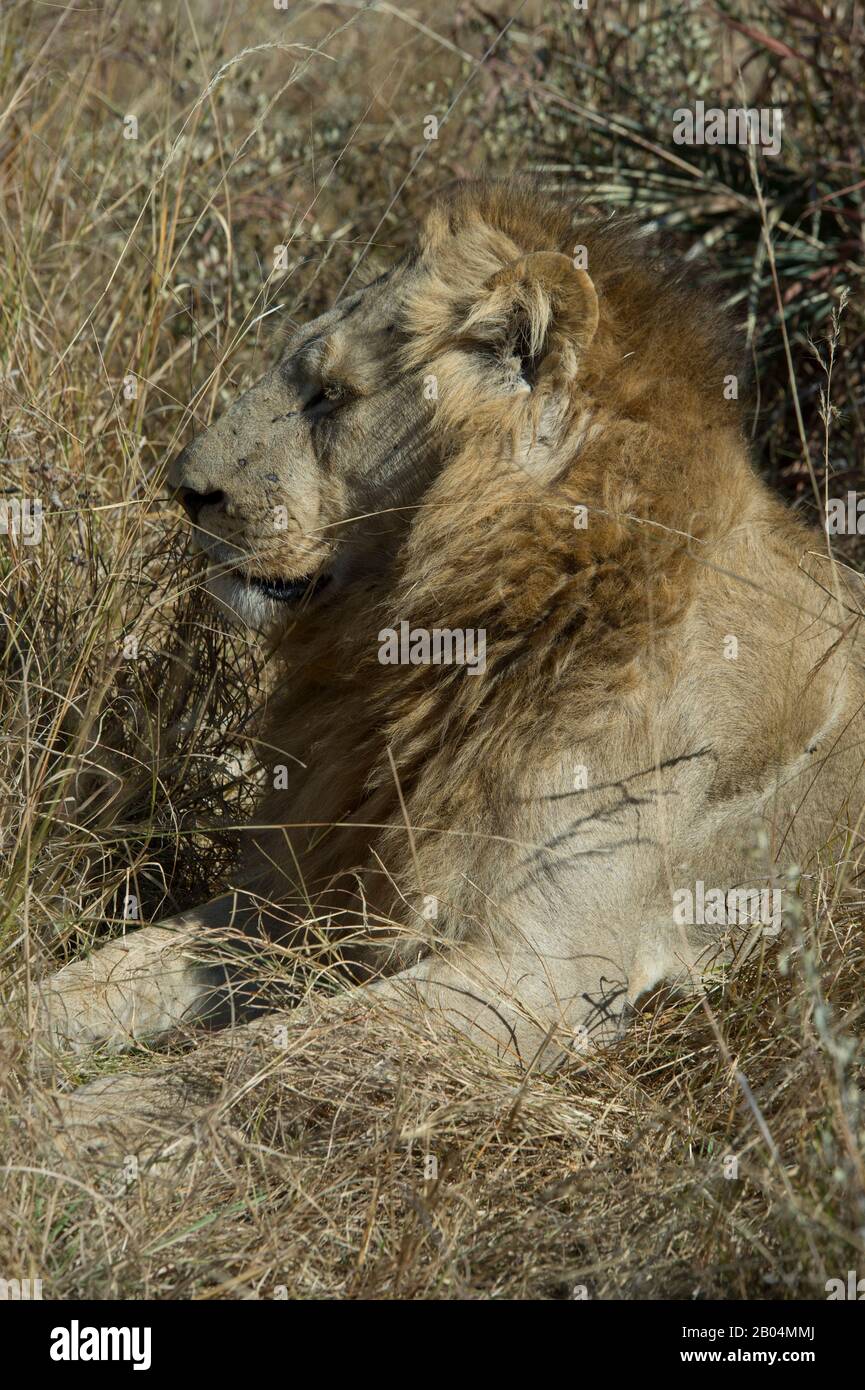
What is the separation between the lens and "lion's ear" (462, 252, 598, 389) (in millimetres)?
2969

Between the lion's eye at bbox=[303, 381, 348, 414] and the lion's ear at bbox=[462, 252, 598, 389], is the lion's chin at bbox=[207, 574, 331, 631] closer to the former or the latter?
the lion's eye at bbox=[303, 381, 348, 414]

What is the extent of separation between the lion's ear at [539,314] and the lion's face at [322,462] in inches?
8.3

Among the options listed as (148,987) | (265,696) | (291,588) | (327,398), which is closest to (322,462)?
(327,398)

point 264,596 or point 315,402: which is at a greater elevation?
point 315,402

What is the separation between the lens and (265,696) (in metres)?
3.96

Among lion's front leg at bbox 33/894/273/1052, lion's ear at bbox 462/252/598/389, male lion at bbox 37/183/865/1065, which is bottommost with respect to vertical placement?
lion's front leg at bbox 33/894/273/1052

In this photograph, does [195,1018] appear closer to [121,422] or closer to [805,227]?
[121,422]

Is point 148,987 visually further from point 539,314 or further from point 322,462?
point 539,314

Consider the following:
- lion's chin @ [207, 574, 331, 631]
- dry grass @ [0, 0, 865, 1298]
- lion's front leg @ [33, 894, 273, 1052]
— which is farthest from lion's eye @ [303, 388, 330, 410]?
lion's front leg @ [33, 894, 273, 1052]

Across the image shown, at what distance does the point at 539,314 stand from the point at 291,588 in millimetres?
837

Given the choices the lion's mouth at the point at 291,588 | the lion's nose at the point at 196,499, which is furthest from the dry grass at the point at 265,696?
the lion's mouth at the point at 291,588

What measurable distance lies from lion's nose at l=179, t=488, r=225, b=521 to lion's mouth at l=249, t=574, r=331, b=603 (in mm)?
196

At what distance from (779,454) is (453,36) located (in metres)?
2.31

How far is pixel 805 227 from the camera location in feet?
17.8
